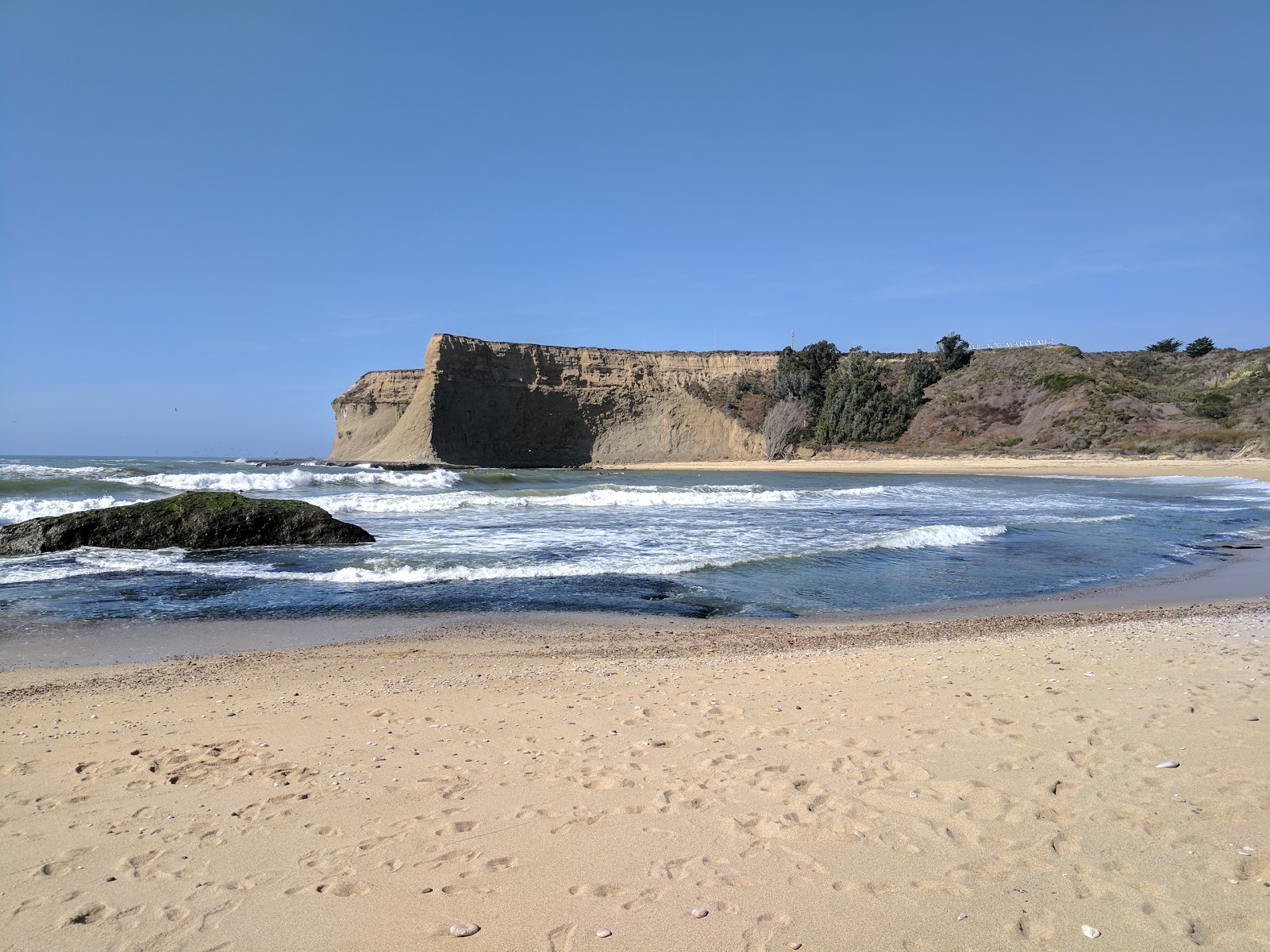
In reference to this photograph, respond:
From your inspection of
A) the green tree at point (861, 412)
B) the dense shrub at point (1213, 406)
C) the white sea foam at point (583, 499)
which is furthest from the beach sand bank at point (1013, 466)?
the white sea foam at point (583, 499)

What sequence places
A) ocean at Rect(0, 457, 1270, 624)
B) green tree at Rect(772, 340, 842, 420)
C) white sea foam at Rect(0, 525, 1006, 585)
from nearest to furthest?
ocean at Rect(0, 457, 1270, 624)
white sea foam at Rect(0, 525, 1006, 585)
green tree at Rect(772, 340, 842, 420)

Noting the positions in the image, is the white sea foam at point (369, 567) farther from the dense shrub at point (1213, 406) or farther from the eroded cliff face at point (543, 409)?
the eroded cliff face at point (543, 409)

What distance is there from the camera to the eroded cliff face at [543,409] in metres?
59.6

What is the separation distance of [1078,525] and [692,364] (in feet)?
190

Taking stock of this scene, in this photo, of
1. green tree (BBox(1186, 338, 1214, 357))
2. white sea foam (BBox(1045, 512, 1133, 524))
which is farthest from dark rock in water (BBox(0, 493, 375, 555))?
green tree (BBox(1186, 338, 1214, 357))

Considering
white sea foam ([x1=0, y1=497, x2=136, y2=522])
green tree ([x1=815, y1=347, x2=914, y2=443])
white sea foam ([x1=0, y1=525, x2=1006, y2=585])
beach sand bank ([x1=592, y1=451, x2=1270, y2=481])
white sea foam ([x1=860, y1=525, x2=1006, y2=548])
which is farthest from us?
green tree ([x1=815, y1=347, x2=914, y2=443])

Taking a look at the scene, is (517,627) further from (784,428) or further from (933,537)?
(784,428)

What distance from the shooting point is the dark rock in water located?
436 inches

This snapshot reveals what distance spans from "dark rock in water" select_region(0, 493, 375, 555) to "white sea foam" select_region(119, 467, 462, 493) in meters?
13.8

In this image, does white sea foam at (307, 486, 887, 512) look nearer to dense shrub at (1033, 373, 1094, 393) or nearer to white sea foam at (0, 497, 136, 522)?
white sea foam at (0, 497, 136, 522)

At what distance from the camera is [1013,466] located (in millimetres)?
39938

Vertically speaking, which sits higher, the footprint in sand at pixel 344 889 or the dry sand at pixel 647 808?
the footprint in sand at pixel 344 889

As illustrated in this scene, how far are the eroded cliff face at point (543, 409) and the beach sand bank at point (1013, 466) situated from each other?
Result: 10.3m

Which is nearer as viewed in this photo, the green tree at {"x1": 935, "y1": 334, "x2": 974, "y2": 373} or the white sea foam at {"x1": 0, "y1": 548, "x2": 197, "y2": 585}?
the white sea foam at {"x1": 0, "y1": 548, "x2": 197, "y2": 585}
